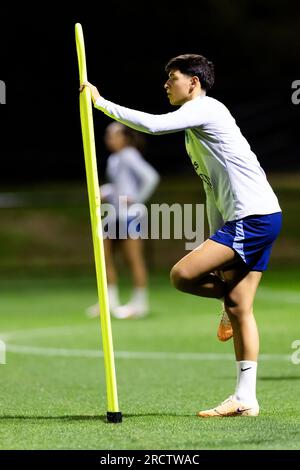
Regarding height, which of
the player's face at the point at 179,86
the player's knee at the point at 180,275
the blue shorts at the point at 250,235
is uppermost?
the player's face at the point at 179,86

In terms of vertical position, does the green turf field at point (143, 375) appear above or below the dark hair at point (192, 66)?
below

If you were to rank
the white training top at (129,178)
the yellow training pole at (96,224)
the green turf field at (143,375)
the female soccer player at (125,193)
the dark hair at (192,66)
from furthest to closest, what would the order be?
the white training top at (129,178) < the female soccer player at (125,193) < the dark hair at (192,66) < the yellow training pole at (96,224) < the green turf field at (143,375)

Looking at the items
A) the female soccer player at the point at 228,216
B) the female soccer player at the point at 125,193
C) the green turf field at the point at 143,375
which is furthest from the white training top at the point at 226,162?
the female soccer player at the point at 125,193

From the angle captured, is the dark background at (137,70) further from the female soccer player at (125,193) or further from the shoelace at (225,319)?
the shoelace at (225,319)

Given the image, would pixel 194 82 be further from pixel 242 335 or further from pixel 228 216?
pixel 242 335

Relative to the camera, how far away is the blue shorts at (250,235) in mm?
8133

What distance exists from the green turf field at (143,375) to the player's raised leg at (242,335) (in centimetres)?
16

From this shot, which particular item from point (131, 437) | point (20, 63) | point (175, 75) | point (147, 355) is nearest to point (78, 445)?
point (131, 437)

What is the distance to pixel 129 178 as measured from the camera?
17.0 meters

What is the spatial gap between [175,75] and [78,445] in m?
2.55

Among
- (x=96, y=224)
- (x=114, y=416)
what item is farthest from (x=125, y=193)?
(x=114, y=416)

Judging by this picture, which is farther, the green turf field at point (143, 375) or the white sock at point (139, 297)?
the white sock at point (139, 297)
